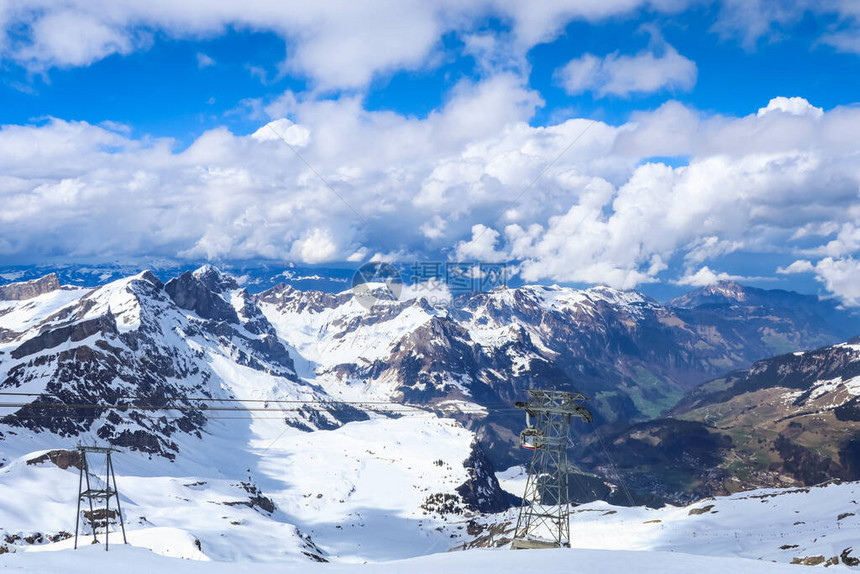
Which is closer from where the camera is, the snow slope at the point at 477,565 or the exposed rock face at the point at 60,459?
the snow slope at the point at 477,565

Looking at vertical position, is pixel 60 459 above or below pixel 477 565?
above

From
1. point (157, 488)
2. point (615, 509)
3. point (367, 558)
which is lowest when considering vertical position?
point (367, 558)

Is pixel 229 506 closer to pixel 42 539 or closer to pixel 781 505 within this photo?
pixel 42 539

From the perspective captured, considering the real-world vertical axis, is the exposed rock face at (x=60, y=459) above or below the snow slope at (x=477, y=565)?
above

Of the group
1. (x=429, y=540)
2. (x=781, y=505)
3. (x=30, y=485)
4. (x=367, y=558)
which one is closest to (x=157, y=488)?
(x=30, y=485)

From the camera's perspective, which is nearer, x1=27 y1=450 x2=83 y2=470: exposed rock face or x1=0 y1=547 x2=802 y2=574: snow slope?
x1=0 y1=547 x2=802 y2=574: snow slope

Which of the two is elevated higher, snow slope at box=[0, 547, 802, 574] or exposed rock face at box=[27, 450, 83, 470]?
exposed rock face at box=[27, 450, 83, 470]

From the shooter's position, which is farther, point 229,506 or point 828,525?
point 229,506

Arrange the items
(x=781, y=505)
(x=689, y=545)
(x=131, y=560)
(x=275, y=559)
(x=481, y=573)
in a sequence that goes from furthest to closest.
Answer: (x=275, y=559), (x=781, y=505), (x=689, y=545), (x=131, y=560), (x=481, y=573)

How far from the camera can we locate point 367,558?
6452 inches

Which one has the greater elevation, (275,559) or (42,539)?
(42,539)

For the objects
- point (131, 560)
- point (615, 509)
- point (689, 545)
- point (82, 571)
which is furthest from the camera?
point (615, 509)

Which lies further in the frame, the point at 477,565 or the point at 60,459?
the point at 60,459

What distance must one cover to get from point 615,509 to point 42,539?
126 metres
